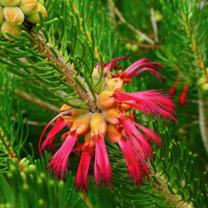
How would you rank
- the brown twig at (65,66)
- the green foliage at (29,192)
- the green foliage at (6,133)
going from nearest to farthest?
the green foliage at (29,192)
the brown twig at (65,66)
the green foliage at (6,133)

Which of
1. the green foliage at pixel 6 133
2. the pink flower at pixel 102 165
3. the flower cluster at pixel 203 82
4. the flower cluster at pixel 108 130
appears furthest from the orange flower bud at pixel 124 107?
the flower cluster at pixel 203 82

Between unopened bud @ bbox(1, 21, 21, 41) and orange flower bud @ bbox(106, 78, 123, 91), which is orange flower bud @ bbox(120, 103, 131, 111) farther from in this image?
unopened bud @ bbox(1, 21, 21, 41)

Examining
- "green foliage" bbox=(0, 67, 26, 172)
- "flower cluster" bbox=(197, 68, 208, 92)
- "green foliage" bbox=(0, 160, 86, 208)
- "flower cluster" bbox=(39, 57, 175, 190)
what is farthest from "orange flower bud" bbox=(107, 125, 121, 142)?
"flower cluster" bbox=(197, 68, 208, 92)

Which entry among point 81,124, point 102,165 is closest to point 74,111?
point 81,124

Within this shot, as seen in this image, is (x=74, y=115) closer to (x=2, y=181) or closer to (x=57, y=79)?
(x=57, y=79)

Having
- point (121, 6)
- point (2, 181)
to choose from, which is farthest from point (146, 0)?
point (2, 181)

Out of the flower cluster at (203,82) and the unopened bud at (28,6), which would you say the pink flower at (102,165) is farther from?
the flower cluster at (203,82)
